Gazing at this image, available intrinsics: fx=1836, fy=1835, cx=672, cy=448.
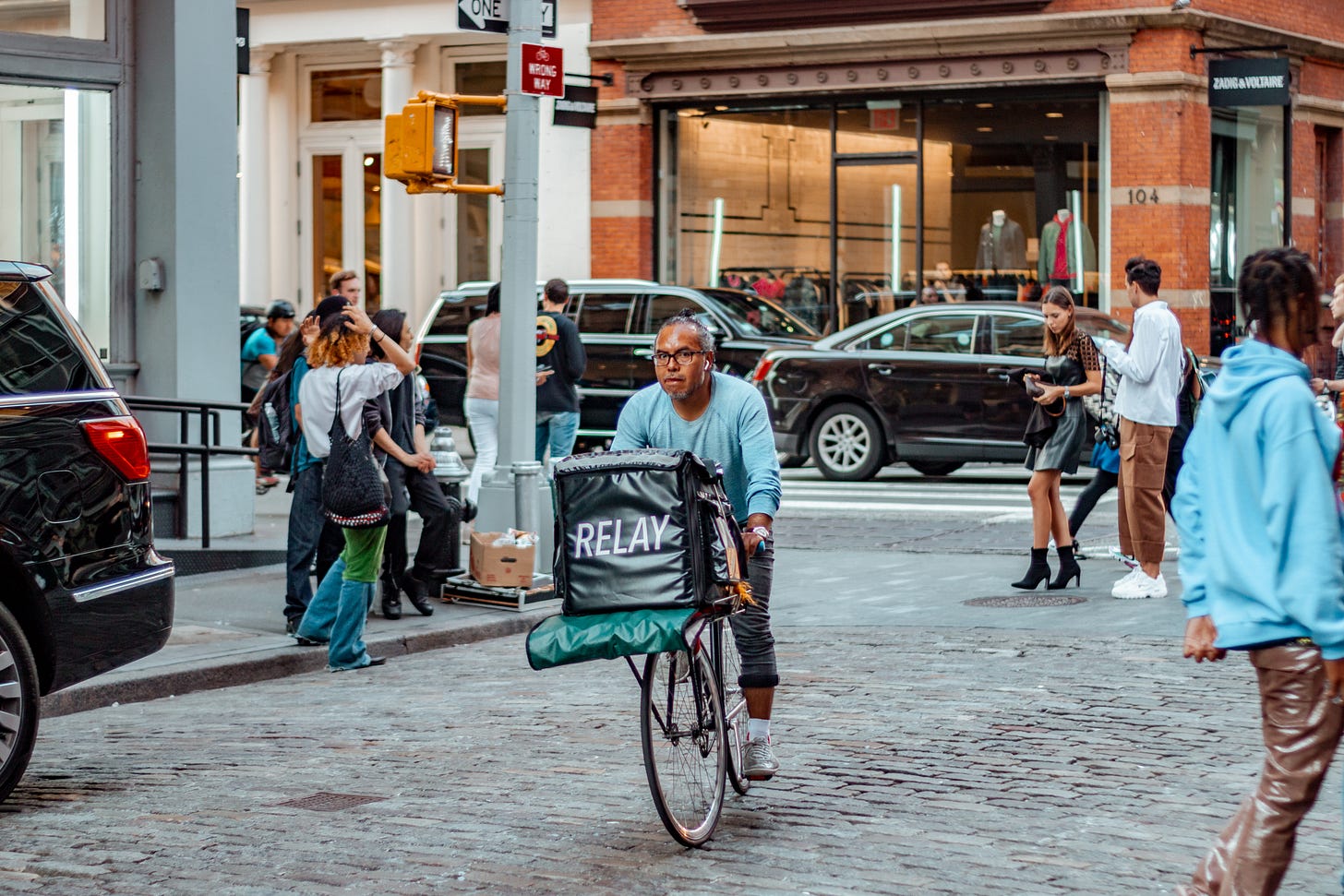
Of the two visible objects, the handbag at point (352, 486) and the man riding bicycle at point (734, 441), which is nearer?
the man riding bicycle at point (734, 441)

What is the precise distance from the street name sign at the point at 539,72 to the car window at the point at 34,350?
5.36 metres

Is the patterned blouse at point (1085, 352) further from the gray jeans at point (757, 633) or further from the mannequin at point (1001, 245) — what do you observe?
the mannequin at point (1001, 245)

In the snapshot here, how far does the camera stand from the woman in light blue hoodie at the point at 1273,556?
4.32 m

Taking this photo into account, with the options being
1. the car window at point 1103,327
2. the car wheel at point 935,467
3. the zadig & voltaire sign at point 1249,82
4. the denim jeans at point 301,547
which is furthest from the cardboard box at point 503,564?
the zadig & voltaire sign at point 1249,82

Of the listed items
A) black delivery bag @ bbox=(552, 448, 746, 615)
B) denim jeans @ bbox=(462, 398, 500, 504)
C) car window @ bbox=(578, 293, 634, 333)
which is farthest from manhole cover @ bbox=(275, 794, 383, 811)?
car window @ bbox=(578, 293, 634, 333)

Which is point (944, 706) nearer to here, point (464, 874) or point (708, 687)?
point (708, 687)

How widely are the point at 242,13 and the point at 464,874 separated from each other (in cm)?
1120

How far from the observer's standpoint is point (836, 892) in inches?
207

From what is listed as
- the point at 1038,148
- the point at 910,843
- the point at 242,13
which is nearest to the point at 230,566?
the point at 242,13

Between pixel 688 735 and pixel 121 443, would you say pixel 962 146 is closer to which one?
pixel 121 443

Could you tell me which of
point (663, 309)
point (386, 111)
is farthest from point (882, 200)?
point (386, 111)

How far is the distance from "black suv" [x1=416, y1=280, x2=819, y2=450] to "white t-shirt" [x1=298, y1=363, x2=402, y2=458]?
9836 millimetres

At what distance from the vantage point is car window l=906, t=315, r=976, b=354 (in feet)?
59.9

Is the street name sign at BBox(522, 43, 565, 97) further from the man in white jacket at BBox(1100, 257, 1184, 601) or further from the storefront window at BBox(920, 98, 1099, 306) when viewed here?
the storefront window at BBox(920, 98, 1099, 306)
